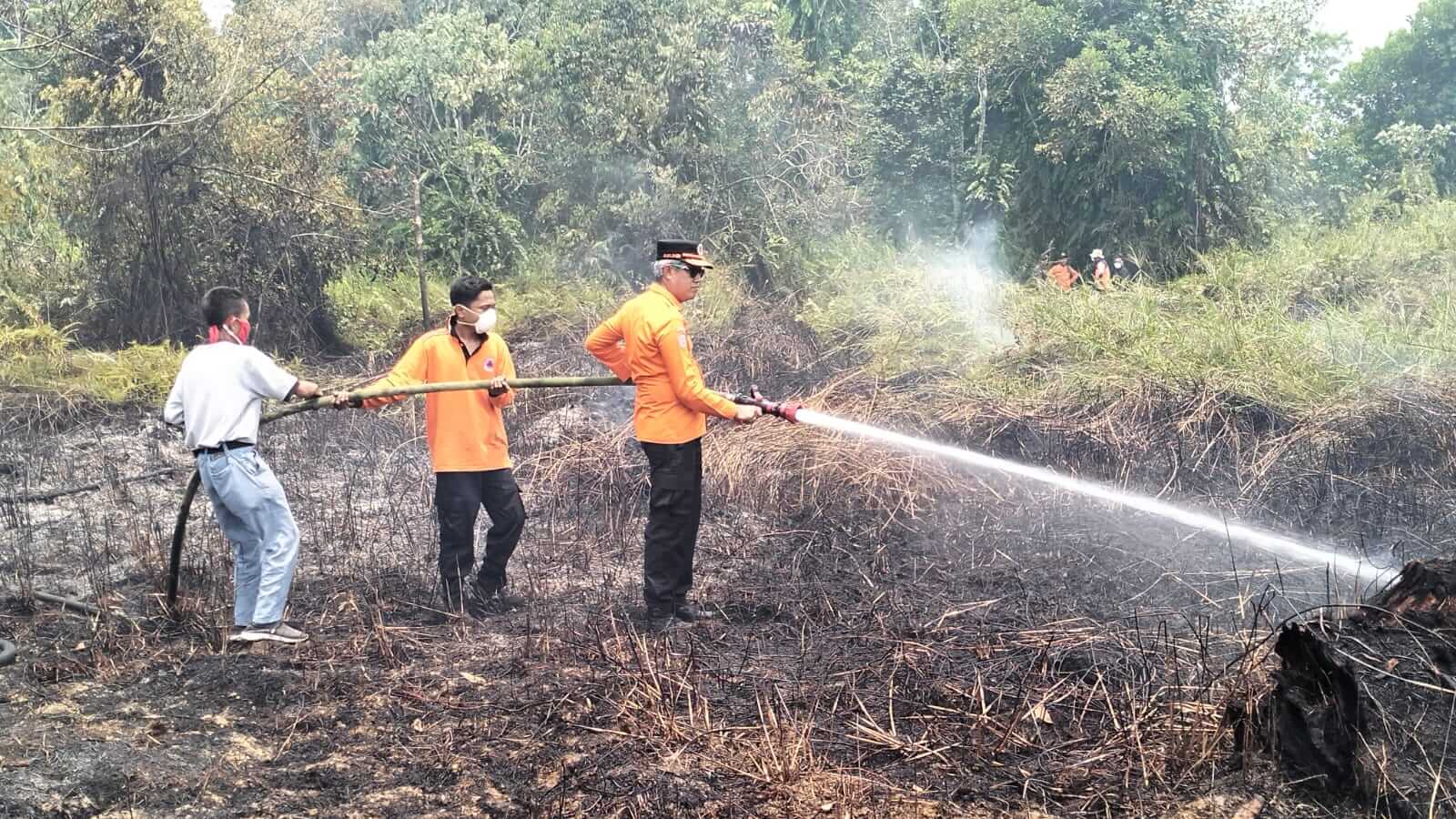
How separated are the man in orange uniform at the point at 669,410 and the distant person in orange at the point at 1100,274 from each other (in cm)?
742

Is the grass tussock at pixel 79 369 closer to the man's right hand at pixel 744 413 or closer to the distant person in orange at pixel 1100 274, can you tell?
the man's right hand at pixel 744 413

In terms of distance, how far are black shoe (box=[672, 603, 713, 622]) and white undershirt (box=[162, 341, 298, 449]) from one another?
6.93ft

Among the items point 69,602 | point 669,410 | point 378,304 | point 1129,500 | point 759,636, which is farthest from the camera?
point 378,304

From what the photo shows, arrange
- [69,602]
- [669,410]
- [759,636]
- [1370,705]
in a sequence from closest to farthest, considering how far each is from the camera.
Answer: [1370,705], [759,636], [669,410], [69,602]

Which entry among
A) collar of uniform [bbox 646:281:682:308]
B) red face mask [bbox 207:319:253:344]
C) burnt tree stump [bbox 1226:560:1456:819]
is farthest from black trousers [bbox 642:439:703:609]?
burnt tree stump [bbox 1226:560:1456:819]

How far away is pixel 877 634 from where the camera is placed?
5242 mm

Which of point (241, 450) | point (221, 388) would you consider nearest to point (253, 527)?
point (241, 450)

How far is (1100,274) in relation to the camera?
46.8 ft

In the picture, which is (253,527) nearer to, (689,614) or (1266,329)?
(689,614)

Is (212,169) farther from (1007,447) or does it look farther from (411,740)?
(411,740)

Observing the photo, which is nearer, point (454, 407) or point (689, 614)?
point (454, 407)

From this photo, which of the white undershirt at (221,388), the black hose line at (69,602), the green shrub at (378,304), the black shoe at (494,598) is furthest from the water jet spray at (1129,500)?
the green shrub at (378,304)

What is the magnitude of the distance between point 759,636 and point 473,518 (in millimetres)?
1568

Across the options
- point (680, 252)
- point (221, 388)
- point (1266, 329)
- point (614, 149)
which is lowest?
point (221, 388)
